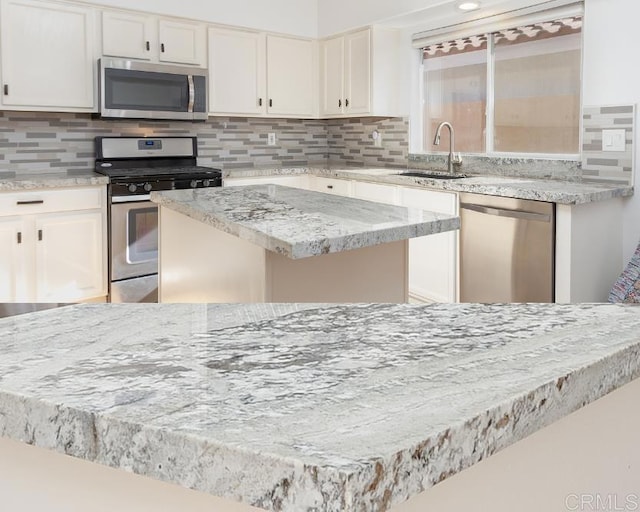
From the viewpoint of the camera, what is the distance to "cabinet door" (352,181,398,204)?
4383 millimetres

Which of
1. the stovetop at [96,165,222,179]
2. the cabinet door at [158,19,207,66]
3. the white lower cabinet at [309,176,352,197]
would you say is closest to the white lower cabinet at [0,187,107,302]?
the stovetop at [96,165,222,179]

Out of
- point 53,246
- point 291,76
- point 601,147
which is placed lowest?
point 53,246

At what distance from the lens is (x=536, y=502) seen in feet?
2.28

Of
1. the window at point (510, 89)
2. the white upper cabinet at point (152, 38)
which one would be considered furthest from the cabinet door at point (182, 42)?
the window at point (510, 89)

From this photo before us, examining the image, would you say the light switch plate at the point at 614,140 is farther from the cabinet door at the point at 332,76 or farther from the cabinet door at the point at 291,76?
the cabinet door at the point at 291,76

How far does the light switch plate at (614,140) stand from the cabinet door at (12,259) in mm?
3487

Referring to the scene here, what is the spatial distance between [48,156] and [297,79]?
7.02 ft

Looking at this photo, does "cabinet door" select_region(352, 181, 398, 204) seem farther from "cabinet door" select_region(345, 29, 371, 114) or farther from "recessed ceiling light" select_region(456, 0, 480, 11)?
"recessed ceiling light" select_region(456, 0, 480, 11)

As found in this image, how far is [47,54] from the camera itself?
409cm

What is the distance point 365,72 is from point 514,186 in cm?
197

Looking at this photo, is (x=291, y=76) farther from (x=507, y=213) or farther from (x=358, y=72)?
(x=507, y=213)

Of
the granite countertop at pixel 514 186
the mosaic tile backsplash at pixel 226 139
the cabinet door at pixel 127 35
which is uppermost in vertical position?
the cabinet door at pixel 127 35

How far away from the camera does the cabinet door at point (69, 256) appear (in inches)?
157

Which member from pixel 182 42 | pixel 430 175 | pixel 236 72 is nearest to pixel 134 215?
pixel 182 42
